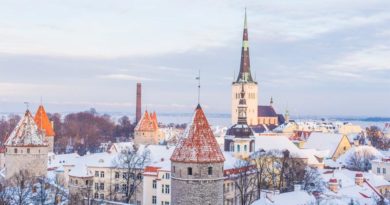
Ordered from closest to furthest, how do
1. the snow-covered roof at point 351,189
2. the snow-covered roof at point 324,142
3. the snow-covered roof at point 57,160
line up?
the snow-covered roof at point 351,189 < the snow-covered roof at point 57,160 < the snow-covered roof at point 324,142

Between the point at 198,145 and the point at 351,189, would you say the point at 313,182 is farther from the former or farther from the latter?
the point at 198,145

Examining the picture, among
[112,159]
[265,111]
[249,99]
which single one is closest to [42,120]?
[112,159]

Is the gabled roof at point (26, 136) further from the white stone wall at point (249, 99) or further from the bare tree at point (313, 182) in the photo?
the white stone wall at point (249, 99)

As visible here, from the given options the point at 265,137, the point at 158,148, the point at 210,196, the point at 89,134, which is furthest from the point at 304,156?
the point at 89,134

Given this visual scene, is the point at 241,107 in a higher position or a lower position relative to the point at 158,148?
higher

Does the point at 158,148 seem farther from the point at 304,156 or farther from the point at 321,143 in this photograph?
the point at 321,143

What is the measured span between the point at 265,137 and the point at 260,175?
20.4 meters

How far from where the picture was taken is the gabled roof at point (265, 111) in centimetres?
10862

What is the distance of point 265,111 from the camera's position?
10975 cm

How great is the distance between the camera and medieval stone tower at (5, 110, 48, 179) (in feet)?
131

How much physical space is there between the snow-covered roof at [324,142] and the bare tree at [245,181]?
3274 centimetres

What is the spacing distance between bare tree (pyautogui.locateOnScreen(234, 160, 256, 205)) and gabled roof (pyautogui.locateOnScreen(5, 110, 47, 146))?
14.1m

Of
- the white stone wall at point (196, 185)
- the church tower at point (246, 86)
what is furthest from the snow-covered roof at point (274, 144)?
the white stone wall at point (196, 185)

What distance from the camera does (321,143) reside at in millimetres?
77125
